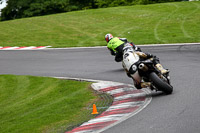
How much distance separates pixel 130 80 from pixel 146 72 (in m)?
2.95

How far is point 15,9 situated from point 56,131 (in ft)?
218

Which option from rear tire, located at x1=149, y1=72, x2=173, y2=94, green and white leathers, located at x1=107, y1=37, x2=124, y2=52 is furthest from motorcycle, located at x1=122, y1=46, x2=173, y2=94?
green and white leathers, located at x1=107, y1=37, x2=124, y2=52

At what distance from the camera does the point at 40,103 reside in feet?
34.3

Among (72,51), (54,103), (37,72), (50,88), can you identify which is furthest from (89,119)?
(72,51)

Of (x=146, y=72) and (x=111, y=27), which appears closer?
(x=146, y=72)

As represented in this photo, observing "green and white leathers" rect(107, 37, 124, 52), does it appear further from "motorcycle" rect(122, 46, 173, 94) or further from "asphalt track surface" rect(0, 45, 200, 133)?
"motorcycle" rect(122, 46, 173, 94)

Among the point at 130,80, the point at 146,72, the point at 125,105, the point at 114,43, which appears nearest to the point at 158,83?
the point at 146,72

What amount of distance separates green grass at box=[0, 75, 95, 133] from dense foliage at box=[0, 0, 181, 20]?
173ft

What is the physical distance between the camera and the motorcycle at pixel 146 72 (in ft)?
29.9

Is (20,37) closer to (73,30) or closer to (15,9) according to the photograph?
(73,30)

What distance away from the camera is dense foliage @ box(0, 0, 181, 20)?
66250 mm

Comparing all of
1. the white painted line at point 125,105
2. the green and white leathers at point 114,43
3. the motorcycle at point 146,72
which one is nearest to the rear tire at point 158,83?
the motorcycle at point 146,72

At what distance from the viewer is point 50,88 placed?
12406 mm

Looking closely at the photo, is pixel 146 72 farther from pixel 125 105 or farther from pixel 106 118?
pixel 106 118
